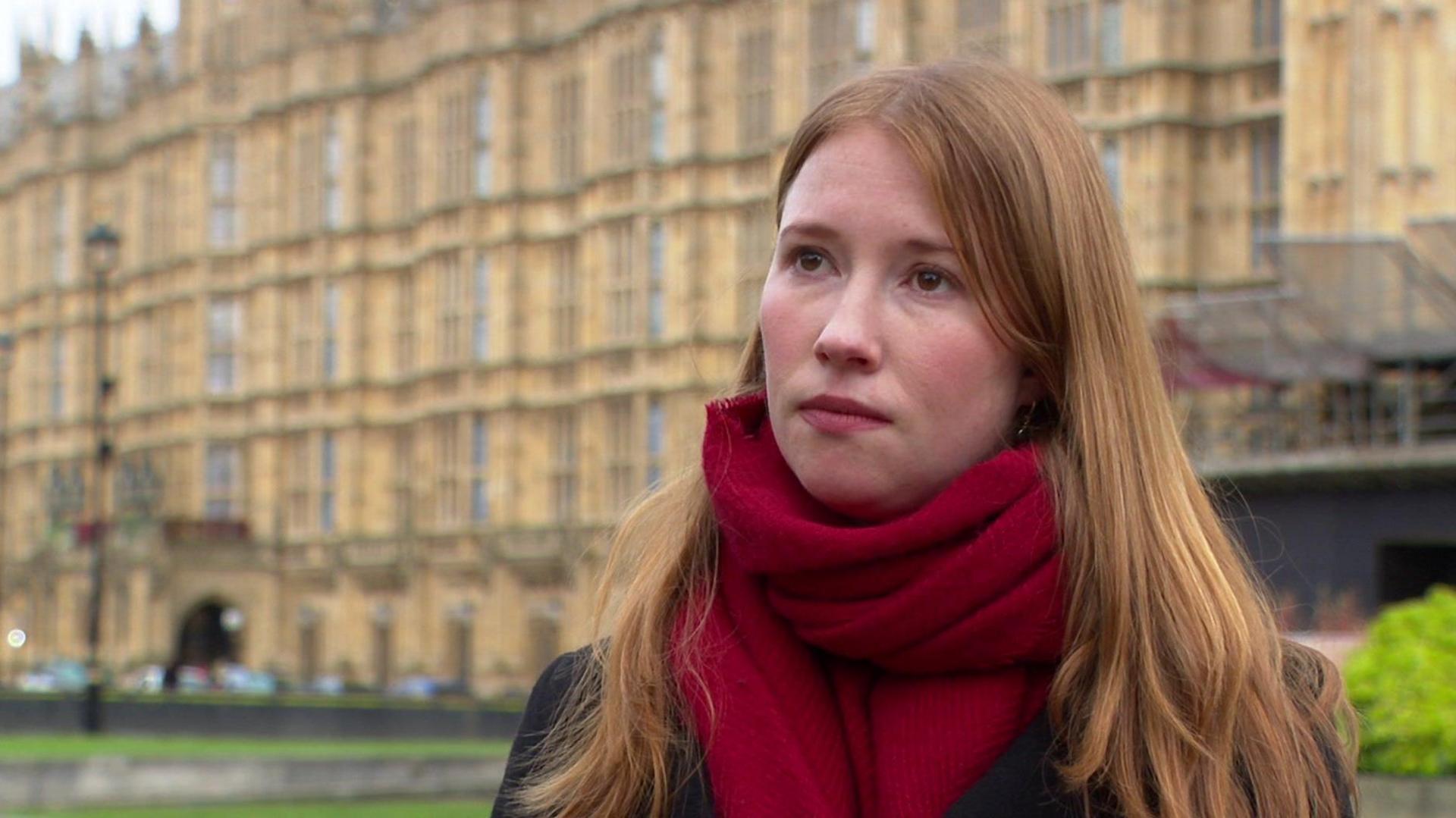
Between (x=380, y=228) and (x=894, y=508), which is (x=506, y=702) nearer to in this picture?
(x=380, y=228)

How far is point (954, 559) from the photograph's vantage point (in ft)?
6.28

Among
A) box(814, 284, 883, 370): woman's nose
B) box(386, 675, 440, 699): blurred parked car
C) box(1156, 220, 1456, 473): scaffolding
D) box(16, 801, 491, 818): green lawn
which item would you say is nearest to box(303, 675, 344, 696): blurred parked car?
box(386, 675, 440, 699): blurred parked car

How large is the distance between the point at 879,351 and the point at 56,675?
46726mm

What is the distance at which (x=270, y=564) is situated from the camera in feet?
143

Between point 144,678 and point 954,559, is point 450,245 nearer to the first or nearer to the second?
point 144,678

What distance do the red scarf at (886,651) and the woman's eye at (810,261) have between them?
20 cm

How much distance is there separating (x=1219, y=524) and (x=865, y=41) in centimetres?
3064

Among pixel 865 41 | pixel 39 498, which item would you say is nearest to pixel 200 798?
pixel 865 41

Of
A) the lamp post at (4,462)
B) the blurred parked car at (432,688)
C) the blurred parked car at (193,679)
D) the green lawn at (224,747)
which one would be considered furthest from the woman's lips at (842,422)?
the lamp post at (4,462)

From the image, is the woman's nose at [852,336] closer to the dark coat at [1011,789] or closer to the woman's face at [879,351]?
the woman's face at [879,351]

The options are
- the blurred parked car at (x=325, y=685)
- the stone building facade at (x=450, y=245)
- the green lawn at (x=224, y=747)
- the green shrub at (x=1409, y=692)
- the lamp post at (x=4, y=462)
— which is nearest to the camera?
the green shrub at (x=1409, y=692)

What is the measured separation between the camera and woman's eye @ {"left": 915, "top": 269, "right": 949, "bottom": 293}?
79.4 inches

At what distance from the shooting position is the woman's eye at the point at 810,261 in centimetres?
208

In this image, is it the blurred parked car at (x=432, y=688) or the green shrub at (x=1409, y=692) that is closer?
the green shrub at (x=1409, y=692)
